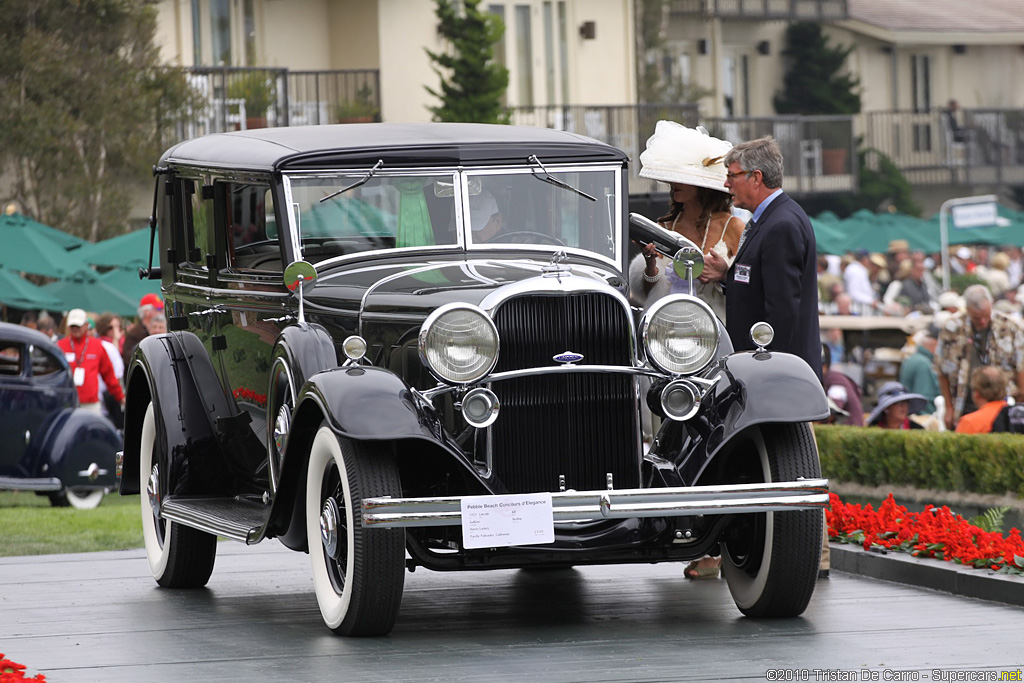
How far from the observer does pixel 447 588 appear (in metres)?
8.88

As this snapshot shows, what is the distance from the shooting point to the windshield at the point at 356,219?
8047 mm

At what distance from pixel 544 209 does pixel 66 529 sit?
571 cm

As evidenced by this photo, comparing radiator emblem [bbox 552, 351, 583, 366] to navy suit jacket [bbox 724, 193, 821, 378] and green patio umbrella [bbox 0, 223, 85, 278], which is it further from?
green patio umbrella [bbox 0, 223, 85, 278]

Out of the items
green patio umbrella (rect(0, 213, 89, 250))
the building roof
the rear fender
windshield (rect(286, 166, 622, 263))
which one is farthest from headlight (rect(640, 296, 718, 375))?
the building roof

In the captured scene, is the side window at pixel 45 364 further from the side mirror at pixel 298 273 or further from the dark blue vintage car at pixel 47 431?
the side mirror at pixel 298 273

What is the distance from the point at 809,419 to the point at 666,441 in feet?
2.19

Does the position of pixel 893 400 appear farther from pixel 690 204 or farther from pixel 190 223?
pixel 190 223

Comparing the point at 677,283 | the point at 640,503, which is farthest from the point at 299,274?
the point at 677,283

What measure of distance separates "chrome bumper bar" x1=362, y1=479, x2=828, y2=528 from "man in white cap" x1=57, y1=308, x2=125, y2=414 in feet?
35.9

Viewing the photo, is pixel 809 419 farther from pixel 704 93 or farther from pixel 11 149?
pixel 704 93

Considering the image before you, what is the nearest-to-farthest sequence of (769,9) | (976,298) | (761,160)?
(761,160) < (976,298) < (769,9)

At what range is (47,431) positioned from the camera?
15375 millimetres

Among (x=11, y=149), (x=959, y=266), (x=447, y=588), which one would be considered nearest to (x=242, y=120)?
(x=11, y=149)

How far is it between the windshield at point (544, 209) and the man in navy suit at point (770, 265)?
73 centimetres
